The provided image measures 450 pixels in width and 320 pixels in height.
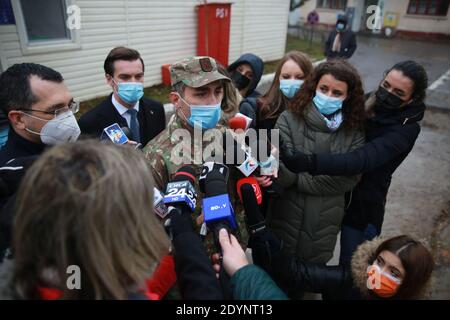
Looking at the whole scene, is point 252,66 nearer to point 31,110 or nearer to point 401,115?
point 401,115

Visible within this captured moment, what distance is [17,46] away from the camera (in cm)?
568

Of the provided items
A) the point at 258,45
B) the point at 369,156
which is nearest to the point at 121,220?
the point at 369,156

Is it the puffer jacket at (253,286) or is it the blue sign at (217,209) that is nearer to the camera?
the puffer jacket at (253,286)

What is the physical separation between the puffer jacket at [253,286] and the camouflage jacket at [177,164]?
1.66 feet

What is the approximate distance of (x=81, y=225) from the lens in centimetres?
85

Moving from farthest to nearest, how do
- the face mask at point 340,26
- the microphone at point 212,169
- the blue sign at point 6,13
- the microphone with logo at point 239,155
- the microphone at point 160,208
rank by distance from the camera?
the face mask at point 340,26
the blue sign at point 6,13
the microphone with logo at point 239,155
the microphone at point 212,169
the microphone at point 160,208

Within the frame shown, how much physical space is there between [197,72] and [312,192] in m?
1.11

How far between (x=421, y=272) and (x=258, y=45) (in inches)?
446

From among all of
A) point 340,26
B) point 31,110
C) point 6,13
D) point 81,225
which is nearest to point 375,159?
point 81,225

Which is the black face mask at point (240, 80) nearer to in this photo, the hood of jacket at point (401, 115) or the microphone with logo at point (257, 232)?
the hood of jacket at point (401, 115)

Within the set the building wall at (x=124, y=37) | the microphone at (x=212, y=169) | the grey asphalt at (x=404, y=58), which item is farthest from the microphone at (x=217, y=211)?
the grey asphalt at (x=404, y=58)

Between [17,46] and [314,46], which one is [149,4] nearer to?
[17,46]

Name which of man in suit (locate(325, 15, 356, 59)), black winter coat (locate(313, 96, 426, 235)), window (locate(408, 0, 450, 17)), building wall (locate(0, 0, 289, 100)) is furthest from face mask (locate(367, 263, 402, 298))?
window (locate(408, 0, 450, 17))

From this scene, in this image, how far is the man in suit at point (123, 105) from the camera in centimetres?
281
